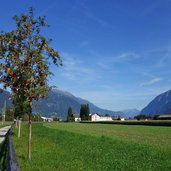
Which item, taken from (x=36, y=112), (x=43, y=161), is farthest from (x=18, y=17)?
(x=43, y=161)

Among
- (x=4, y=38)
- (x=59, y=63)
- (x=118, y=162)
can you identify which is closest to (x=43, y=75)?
(x=59, y=63)

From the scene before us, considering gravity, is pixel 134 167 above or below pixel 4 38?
below

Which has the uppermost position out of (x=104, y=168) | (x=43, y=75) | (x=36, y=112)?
(x=43, y=75)

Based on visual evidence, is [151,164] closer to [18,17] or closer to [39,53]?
[39,53]

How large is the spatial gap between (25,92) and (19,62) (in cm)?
132

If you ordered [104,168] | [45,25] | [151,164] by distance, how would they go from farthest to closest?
[45,25] → [151,164] → [104,168]

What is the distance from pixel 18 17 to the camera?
17.0 metres

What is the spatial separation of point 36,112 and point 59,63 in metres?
3.60

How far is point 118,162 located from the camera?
50.9 ft

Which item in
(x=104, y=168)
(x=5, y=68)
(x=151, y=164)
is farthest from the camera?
(x=5, y=68)

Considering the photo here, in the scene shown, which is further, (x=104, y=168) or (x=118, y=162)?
(x=118, y=162)

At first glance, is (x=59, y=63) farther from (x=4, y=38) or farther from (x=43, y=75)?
(x=4, y=38)

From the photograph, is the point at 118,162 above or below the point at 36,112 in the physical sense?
below

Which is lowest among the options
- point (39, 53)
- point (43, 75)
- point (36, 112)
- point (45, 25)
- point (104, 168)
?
point (104, 168)
